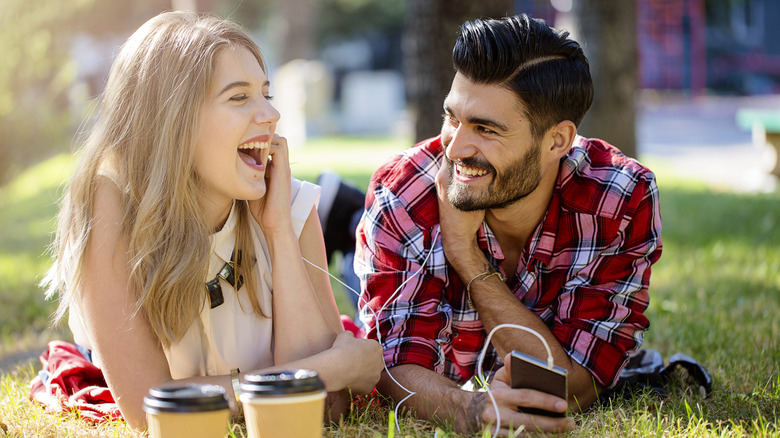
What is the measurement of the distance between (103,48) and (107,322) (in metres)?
33.2

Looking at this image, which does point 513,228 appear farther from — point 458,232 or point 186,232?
point 186,232

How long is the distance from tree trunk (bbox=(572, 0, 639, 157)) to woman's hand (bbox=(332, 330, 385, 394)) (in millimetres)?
6269

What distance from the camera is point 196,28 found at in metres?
2.85

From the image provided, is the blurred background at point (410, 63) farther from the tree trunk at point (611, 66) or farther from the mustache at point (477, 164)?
the mustache at point (477, 164)

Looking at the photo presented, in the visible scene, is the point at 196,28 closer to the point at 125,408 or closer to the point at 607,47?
the point at 125,408

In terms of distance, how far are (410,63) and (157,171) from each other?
3.32m

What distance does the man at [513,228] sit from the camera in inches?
118

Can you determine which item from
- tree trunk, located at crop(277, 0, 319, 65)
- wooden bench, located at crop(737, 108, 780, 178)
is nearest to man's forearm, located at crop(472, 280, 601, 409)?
wooden bench, located at crop(737, 108, 780, 178)

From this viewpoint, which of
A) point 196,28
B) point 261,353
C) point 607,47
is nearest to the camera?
point 196,28

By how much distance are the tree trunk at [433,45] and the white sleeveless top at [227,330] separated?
2.79 metres

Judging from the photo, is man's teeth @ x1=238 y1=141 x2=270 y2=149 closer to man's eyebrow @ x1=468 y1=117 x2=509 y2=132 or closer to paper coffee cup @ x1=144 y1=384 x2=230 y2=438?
man's eyebrow @ x1=468 y1=117 x2=509 y2=132

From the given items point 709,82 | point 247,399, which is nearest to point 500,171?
point 247,399

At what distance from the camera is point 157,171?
9.04 feet

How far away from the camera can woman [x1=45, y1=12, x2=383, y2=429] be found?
268 centimetres
